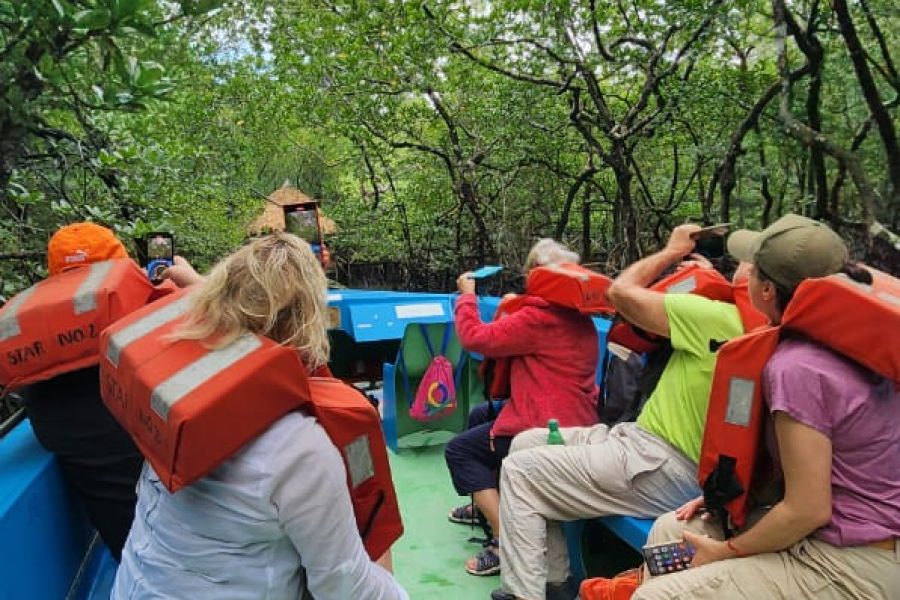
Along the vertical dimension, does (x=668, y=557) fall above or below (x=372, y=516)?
below

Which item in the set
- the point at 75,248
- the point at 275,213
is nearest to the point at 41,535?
the point at 75,248

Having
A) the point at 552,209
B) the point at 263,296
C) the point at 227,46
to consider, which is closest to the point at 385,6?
the point at 552,209

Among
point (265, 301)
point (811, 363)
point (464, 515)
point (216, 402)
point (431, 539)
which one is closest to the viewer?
point (216, 402)

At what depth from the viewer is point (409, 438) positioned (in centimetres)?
412

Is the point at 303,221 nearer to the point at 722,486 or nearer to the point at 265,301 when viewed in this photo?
the point at 265,301

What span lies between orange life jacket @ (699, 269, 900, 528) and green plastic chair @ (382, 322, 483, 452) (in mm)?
2417

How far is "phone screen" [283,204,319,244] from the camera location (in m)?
4.57

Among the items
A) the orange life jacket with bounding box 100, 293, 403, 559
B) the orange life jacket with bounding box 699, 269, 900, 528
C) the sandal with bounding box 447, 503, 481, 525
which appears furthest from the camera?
the sandal with bounding box 447, 503, 481, 525

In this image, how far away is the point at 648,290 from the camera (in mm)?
2260

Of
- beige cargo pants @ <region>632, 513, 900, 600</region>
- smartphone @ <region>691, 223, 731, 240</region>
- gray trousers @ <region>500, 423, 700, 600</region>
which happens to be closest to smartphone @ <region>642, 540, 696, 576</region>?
beige cargo pants @ <region>632, 513, 900, 600</region>

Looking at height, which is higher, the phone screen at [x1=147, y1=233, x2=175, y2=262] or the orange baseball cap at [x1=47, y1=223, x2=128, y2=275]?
the orange baseball cap at [x1=47, y1=223, x2=128, y2=275]

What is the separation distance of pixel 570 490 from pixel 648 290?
685mm

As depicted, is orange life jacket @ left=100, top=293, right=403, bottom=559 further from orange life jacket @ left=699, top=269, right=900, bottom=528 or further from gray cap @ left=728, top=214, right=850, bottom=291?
gray cap @ left=728, top=214, right=850, bottom=291

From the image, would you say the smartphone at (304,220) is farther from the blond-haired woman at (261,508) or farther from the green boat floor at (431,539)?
the blond-haired woman at (261,508)
